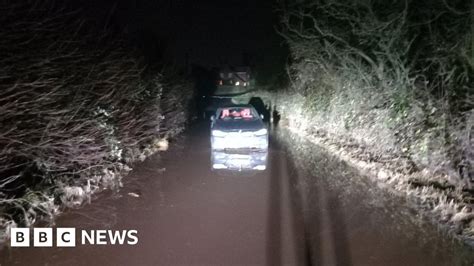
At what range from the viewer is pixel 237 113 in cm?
1792

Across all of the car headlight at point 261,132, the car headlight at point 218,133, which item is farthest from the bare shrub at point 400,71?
the car headlight at point 218,133

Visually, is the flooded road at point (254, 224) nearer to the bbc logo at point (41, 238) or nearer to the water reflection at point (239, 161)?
the bbc logo at point (41, 238)

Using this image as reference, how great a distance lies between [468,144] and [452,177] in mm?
743

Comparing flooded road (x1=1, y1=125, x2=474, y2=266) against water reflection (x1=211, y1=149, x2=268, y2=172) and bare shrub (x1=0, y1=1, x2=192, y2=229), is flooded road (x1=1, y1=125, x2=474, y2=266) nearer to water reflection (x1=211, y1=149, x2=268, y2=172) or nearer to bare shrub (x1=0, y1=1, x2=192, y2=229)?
bare shrub (x1=0, y1=1, x2=192, y2=229)

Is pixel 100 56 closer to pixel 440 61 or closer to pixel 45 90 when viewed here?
pixel 45 90

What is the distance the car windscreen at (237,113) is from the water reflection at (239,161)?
160cm

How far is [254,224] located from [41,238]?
2.89 m

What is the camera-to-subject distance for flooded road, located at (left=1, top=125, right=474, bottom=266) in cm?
580

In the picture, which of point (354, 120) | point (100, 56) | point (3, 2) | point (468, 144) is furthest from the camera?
point (354, 120)

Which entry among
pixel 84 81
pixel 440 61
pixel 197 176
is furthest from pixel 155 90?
pixel 440 61

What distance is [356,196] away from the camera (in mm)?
9289

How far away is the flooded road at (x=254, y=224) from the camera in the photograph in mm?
5805

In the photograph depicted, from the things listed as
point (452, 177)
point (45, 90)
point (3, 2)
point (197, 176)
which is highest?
point (3, 2)

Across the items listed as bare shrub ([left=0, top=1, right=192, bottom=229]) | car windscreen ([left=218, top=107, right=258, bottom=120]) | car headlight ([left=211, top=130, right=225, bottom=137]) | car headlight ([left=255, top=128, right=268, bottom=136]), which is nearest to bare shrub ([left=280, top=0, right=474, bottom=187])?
car headlight ([left=255, top=128, right=268, bottom=136])
